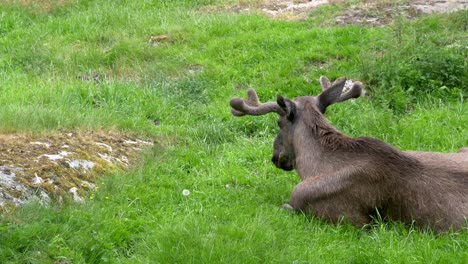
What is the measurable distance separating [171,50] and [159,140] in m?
3.99

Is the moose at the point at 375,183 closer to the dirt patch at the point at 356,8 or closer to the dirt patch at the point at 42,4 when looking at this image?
the dirt patch at the point at 356,8

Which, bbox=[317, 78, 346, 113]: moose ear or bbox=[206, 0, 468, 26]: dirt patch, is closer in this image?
bbox=[317, 78, 346, 113]: moose ear

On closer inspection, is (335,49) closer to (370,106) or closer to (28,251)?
(370,106)

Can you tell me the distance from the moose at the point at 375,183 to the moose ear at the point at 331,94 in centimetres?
39

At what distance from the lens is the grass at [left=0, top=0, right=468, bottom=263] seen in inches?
259

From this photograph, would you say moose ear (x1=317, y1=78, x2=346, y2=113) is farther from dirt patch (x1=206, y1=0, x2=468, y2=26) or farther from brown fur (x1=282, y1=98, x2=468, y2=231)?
dirt patch (x1=206, y1=0, x2=468, y2=26)

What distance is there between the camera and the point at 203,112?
37.5 ft

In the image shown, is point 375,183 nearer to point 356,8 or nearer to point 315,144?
point 315,144

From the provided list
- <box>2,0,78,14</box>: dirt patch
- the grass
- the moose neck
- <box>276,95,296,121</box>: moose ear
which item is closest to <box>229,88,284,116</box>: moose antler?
<box>276,95,296,121</box>: moose ear

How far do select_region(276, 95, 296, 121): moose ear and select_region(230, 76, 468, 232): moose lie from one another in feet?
0.15

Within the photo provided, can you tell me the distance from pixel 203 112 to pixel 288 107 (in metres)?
3.43

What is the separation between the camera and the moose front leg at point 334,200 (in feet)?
23.9

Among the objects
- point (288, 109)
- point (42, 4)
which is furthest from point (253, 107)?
point (42, 4)

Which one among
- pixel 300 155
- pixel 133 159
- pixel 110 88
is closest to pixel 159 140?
pixel 133 159
